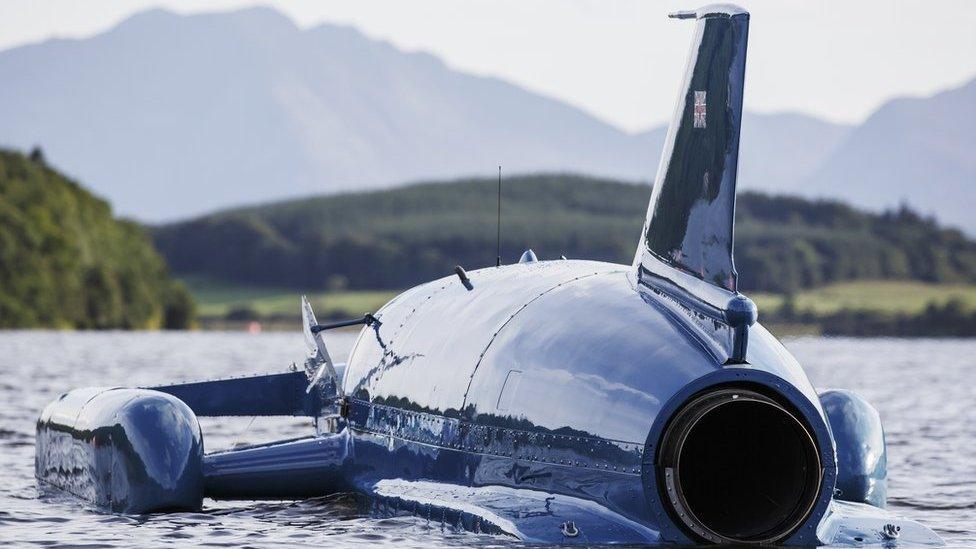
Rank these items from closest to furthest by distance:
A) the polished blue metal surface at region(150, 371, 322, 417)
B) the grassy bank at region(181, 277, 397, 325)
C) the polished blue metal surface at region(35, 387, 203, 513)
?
the polished blue metal surface at region(35, 387, 203, 513) → the polished blue metal surface at region(150, 371, 322, 417) → the grassy bank at region(181, 277, 397, 325)

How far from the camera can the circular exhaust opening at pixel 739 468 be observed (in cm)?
1148

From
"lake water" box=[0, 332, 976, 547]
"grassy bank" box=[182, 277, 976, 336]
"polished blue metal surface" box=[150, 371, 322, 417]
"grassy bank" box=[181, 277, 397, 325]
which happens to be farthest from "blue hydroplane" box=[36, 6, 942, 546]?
"grassy bank" box=[181, 277, 397, 325]

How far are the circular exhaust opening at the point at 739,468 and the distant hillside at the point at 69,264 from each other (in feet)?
379

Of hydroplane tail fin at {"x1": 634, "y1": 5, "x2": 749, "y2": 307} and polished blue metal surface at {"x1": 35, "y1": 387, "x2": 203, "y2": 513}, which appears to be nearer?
hydroplane tail fin at {"x1": 634, "y1": 5, "x2": 749, "y2": 307}

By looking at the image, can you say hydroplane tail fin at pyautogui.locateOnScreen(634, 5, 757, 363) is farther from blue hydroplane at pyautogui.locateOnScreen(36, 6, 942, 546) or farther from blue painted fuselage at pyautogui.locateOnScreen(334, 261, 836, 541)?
blue painted fuselage at pyautogui.locateOnScreen(334, 261, 836, 541)

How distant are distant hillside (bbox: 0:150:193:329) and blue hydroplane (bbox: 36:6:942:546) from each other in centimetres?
11191

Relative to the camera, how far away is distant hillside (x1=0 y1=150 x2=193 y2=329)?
406ft

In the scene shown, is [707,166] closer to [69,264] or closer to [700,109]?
[700,109]

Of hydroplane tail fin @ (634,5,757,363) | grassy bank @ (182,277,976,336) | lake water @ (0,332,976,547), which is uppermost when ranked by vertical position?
grassy bank @ (182,277,976,336)

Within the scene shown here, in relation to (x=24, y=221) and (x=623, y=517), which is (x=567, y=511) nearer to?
(x=623, y=517)

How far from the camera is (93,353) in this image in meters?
73.3

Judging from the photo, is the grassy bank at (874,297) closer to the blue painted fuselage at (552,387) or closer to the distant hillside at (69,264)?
the distant hillside at (69,264)

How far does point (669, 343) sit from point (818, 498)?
164 cm

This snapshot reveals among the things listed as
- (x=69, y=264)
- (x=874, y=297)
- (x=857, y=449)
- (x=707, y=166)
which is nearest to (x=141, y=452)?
(x=707, y=166)
